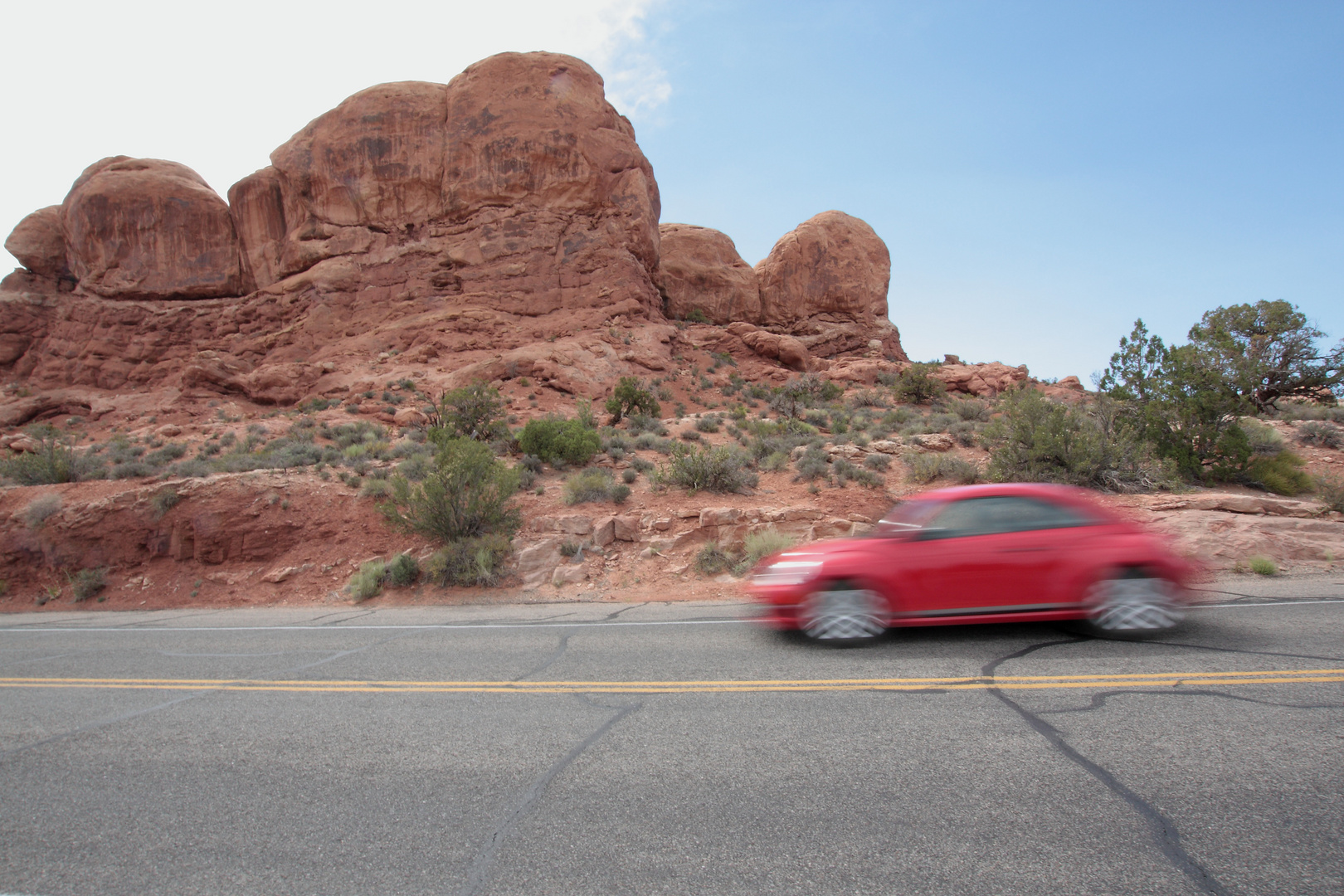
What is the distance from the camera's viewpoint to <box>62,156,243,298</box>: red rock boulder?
123 ft

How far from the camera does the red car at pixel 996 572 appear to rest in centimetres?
572

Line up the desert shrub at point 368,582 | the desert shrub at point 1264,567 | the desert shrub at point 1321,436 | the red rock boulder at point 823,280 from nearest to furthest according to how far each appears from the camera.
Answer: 1. the desert shrub at point 1264,567
2. the desert shrub at point 368,582
3. the desert shrub at point 1321,436
4. the red rock boulder at point 823,280

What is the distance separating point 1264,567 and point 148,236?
170 ft

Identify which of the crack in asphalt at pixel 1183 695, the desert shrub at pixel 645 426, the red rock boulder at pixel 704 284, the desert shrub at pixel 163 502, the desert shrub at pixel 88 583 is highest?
the red rock boulder at pixel 704 284

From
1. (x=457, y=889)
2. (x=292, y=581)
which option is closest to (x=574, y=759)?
(x=457, y=889)

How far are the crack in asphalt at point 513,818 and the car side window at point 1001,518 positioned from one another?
3576 mm

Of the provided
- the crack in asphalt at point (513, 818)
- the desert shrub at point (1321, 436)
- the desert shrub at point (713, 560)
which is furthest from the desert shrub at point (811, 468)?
the desert shrub at point (1321, 436)

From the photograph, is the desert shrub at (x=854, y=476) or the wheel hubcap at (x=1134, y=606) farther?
the desert shrub at (x=854, y=476)

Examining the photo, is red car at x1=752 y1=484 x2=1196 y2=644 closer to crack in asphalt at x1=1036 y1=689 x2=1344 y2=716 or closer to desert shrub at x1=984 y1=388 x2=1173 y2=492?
crack in asphalt at x1=1036 y1=689 x2=1344 y2=716

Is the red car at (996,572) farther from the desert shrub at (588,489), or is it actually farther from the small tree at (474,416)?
the small tree at (474,416)

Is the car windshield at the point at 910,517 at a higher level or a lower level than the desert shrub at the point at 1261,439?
lower

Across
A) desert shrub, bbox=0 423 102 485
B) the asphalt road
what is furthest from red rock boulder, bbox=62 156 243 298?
the asphalt road

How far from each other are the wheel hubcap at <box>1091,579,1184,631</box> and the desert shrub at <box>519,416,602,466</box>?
12578 millimetres

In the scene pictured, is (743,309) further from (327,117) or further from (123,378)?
(123,378)
